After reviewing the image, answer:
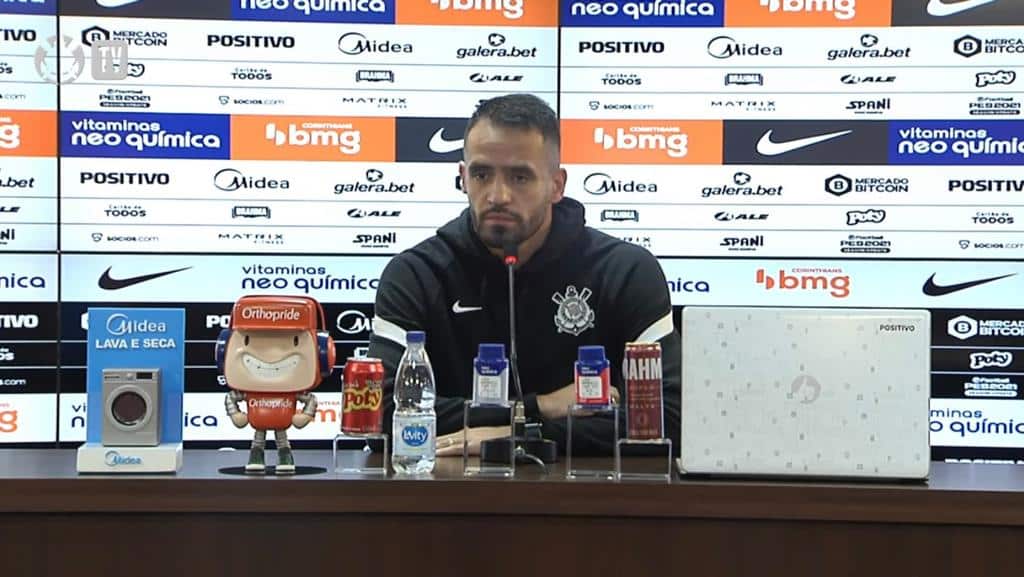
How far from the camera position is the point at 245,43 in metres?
3.47

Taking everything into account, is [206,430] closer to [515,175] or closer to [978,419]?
[515,175]

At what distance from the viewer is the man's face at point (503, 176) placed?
94.3 inches

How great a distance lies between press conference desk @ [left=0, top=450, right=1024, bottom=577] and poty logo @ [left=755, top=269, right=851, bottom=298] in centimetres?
205

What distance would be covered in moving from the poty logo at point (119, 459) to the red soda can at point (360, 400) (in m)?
0.30

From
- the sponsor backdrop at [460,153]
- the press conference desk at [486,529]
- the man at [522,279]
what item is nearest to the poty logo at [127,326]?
the press conference desk at [486,529]

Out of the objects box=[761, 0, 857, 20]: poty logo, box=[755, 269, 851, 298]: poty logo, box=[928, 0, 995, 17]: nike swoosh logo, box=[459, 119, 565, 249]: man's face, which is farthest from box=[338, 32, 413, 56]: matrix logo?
box=[928, 0, 995, 17]: nike swoosh logo

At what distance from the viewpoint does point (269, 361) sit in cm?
162

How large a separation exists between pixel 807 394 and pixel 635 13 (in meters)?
2.29

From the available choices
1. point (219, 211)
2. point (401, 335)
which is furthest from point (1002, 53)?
point (219, 211)

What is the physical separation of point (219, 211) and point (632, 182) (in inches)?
53.8

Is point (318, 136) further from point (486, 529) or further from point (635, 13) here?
point (486, 529)

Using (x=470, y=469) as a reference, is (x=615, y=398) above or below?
above

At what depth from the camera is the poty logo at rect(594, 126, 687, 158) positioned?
3512mm

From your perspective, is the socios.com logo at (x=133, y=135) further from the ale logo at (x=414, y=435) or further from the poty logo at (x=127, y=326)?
the ale logo at (x=414, y=435)
